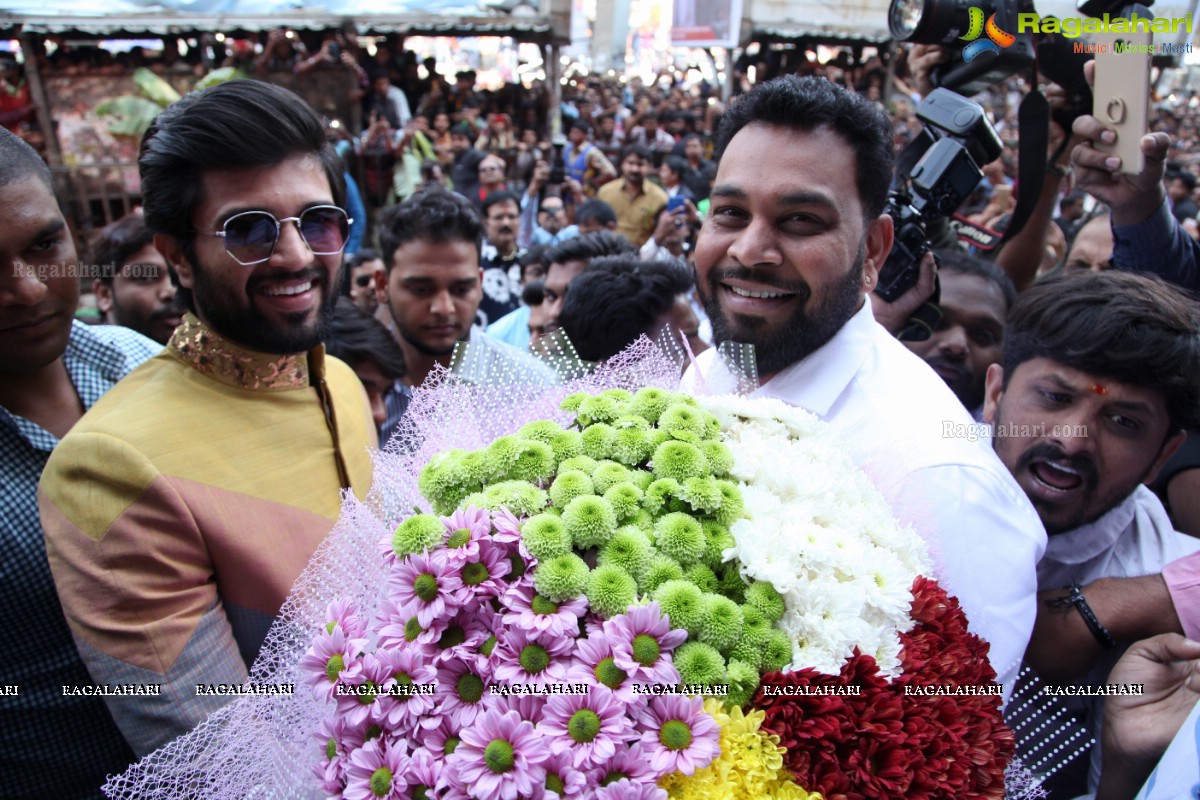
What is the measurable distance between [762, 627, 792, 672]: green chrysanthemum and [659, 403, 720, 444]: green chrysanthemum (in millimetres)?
320

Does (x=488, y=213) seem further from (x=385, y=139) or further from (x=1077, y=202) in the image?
(x=1077, y=202)

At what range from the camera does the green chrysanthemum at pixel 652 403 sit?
1.34m

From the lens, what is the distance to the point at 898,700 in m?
1.07

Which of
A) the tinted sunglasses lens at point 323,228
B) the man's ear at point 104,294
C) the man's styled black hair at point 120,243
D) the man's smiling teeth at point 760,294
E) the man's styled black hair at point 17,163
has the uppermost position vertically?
the man's styled black hair at point 17,163

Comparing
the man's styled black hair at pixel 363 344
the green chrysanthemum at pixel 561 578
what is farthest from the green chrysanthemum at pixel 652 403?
the man's styled black hair at pixel 363 344

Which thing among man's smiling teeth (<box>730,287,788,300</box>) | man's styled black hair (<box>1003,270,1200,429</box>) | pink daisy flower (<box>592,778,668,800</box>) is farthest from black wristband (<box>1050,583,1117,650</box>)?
pink daisy flower (<box>592,778,668,800</box>)

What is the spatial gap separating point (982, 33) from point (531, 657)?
120 inches

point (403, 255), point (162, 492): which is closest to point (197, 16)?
point (403, 255)

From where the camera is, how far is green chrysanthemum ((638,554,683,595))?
3.59ft

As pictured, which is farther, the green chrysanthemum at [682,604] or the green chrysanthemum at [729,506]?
the green chrysanthemum at [729,506]

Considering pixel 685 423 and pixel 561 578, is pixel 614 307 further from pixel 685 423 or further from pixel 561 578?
pixel 561 578

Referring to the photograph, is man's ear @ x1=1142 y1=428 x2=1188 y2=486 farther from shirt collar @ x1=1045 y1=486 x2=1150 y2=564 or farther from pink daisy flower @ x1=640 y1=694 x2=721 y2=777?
pink daisy flower @ x1=640 y1=694 x2=721 y2=777

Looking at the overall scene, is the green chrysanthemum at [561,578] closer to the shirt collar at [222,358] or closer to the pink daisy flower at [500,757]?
the pink daisy flower at [500,757]

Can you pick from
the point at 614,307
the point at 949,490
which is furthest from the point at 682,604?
the point at 614,307
